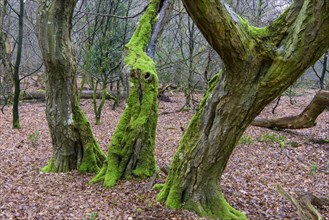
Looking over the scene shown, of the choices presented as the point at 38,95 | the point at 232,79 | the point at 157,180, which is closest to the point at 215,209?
the point at 157,180

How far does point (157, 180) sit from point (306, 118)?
19.5 feet

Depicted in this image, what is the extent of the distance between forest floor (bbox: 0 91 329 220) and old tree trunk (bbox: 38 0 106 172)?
0.42 m

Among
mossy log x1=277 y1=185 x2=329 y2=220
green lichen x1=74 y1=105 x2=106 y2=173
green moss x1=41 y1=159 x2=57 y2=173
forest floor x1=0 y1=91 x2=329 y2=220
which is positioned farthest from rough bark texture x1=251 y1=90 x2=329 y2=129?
green moss x1=41 y1=159 x2=57 y2=173

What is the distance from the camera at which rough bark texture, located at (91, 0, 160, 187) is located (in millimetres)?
5941

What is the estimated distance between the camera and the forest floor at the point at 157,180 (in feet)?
15.9

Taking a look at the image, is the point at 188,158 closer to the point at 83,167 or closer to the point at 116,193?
the point at 116,193

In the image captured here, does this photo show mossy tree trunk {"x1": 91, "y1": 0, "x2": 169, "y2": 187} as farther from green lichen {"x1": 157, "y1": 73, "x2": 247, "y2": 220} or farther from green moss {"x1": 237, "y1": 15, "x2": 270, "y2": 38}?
green moss {"x1": 237, "y1": 15, "x2": 270, "y2": 38}

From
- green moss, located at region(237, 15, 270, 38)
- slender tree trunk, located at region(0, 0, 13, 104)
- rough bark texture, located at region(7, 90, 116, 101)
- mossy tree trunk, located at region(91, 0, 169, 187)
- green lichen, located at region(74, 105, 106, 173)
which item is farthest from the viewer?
rough bark texture, located at region(7, 90, 116, 101)

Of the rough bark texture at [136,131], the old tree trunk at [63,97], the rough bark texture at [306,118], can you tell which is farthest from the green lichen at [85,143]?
the rough bark texture at [306,118]

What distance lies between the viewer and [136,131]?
5922 mm

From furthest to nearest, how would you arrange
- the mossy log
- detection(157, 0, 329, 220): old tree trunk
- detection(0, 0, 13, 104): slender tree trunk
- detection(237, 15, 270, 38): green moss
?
1. detection(0, 0, 13, 104): slender tree trunk
2. the mossy log
3. detection(237, 15, 270, 38): green moss
4. detection(157, 0, 329, 220): old tree trunk

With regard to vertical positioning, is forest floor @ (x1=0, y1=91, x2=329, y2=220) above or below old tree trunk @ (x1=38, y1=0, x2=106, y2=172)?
below

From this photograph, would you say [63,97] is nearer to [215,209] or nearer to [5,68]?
[215,209]

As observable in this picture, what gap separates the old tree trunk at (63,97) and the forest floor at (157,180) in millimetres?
419
